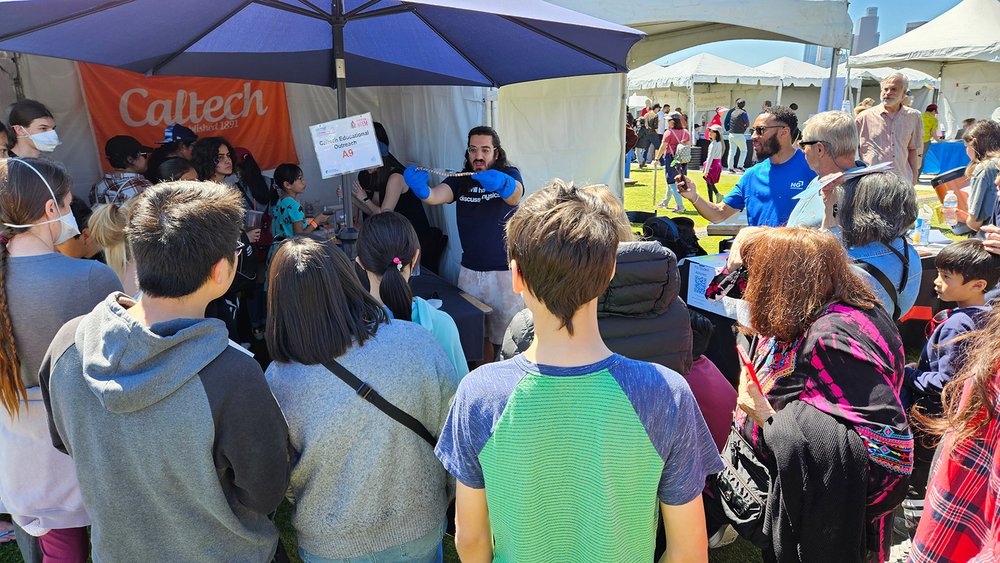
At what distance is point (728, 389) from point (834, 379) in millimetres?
592

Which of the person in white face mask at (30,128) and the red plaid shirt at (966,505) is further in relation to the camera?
the person in white face mask at (30,128)

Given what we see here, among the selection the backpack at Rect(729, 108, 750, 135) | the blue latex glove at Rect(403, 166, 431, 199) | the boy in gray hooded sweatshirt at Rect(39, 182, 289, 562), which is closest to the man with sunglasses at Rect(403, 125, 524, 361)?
the blue latex glove at Rect(403, 166, 431, 199)

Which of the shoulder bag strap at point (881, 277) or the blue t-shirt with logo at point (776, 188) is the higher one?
the blue t-shirt with logo at point (776, 188)

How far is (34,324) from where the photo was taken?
5.39ft

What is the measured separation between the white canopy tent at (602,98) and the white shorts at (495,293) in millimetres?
1361

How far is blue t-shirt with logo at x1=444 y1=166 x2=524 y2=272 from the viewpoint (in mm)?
3531

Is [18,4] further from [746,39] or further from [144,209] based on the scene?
[746,39]

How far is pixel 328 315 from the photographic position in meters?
1.43

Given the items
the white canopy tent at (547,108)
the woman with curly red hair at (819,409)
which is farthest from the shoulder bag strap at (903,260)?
the white canopy tent at (547,108)

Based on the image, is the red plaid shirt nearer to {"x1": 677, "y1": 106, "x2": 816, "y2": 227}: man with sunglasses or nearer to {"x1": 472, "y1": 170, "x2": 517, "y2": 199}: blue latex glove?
{"x1": 677, "y1": 106, "x2": 816, "y2": 227}: man with sunglasses

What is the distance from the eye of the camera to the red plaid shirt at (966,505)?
2.97 feet

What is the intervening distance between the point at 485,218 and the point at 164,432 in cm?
250

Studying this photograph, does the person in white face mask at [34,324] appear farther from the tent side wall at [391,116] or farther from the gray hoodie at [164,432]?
the tent side wall at [391,116]

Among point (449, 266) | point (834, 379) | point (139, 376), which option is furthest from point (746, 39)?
point (139, 376)
